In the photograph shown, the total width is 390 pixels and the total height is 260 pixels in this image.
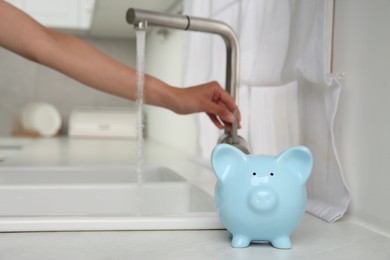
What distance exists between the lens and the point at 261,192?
1.62 feet

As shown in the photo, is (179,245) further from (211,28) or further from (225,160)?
(211,28)

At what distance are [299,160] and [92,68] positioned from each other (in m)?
0.53

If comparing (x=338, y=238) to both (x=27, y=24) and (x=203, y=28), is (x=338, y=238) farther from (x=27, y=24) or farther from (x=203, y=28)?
(x=27, y=24)

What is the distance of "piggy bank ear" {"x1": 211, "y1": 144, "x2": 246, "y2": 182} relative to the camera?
52 cm

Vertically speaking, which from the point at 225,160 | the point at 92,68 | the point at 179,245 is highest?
the point at 92,68

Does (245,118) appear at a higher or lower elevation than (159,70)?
lower

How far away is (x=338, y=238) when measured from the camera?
600mm

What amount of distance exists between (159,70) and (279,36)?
6.31 feet

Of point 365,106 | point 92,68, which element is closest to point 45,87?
point 92,68

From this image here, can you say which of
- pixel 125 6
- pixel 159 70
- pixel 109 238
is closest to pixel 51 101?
pixel 159 70

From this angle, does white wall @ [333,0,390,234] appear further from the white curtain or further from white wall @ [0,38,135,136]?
white wall @ [0,38,135,136]

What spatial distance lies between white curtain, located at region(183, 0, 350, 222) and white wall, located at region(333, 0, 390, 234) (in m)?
0.02

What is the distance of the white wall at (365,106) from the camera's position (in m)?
0.64

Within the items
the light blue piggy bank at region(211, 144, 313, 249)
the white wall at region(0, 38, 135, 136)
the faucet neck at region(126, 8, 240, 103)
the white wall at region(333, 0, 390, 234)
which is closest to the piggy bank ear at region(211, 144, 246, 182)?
the light blue piggy bank at region(211, 144, 313, 249)
